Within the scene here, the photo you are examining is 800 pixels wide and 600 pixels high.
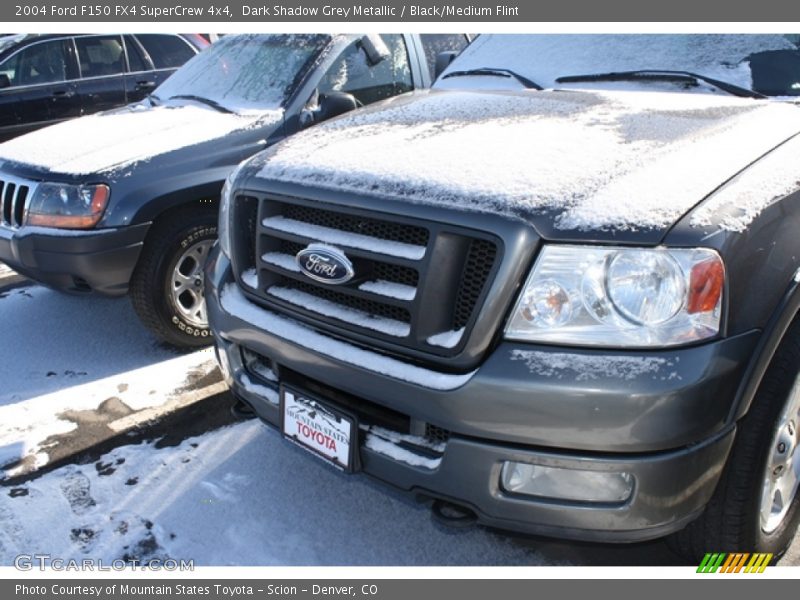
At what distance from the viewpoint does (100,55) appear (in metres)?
7.77

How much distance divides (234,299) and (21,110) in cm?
665

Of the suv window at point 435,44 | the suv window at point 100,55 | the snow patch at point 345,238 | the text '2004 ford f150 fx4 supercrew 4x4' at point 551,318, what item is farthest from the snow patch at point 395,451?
the suv window at point 100,55

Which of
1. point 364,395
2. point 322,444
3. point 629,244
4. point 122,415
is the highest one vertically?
point 629,244

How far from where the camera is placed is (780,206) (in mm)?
1948

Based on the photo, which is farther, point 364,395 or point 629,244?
point 364,395

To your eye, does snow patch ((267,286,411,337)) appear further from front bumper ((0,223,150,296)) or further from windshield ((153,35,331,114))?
windshield ((153,35,331,114))

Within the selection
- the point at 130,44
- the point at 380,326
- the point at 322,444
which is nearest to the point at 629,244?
the point at 380,326

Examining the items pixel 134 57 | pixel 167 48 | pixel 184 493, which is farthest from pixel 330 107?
pixel 134 57

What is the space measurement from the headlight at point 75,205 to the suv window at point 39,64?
4976 mm

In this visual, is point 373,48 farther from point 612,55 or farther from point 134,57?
point 134,57

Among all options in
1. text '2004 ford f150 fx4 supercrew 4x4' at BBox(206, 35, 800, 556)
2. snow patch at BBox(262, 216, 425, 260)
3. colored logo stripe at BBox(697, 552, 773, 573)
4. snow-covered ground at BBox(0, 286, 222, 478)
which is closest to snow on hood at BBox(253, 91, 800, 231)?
text '2004 ford f150 fx4 supercrew 4x4' at BBox(206, 35, 800, 556)

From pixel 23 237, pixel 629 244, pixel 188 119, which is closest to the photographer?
pixel 629 244

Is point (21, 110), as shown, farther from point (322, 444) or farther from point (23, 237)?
point (322, 444)

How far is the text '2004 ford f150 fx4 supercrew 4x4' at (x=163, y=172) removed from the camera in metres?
3.64
